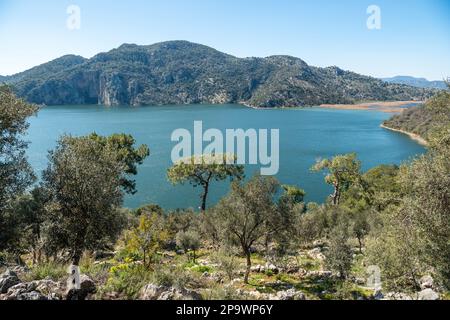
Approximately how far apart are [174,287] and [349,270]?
609 inches

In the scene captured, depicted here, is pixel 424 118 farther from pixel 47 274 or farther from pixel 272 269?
pixel 47 274

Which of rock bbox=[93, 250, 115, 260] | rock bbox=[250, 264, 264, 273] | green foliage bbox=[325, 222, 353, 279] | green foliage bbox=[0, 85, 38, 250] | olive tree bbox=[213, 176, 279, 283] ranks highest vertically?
green foliage bbox=[0, 85, 38, 250]

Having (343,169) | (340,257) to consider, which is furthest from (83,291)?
(343,169)

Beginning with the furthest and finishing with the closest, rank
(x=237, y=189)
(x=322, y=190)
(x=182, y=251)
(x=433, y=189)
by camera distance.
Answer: (x=322, y=190)
(x=182, y=251)
(x=237, y=189)
(x=433, y=189)

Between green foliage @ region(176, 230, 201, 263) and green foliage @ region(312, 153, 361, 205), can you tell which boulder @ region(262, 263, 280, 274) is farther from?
green foliage @ region(312, 153, 361, 205)

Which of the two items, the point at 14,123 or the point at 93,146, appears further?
the point at 93,146

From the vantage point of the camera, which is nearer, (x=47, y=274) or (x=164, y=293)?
(x=164, y=293)

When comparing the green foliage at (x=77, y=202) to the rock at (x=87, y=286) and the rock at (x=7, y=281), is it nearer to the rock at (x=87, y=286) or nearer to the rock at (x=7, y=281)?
the rock at (x=7, y=281)

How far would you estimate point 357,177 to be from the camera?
→ 52.4m

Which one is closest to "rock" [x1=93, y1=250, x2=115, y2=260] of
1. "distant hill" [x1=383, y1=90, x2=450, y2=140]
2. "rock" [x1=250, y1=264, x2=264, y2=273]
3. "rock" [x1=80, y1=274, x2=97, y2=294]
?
"rock" [x1=250, y1=264, x2=264, y2=273]
